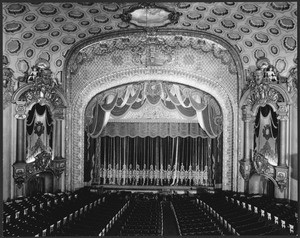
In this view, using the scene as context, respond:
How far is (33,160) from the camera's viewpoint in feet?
45.1

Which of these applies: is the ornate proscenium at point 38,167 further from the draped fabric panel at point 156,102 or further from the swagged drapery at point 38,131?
the draped fabric panel at point 156,102

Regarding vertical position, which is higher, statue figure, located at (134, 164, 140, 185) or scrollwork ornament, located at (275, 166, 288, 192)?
scrollwork ornament, located at (275, 166, 288, 192)

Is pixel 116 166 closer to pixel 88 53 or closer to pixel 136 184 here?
pixel 136 184

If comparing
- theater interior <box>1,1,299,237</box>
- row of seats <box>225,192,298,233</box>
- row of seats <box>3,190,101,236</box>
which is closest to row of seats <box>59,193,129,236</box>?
theater interior <box>1,1,299,237</box>

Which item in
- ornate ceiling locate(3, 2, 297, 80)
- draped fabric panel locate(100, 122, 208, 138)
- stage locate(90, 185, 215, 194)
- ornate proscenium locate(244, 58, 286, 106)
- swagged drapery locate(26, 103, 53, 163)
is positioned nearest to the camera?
ornate ceiling locate(3, 2, 297, 80)

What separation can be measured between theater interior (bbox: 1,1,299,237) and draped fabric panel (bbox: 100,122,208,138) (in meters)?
0.05

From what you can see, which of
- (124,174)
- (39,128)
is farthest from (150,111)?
(39,128)

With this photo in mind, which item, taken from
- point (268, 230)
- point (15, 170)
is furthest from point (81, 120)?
point (268, 230)

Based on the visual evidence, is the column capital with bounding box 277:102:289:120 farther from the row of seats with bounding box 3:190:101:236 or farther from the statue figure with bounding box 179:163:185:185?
the row of seats with bounding box 3:190:101:236

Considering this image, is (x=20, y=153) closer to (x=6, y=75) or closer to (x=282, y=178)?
(x=6, y=75)

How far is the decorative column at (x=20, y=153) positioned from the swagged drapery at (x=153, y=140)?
4007 mm

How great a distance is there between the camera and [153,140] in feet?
63.2

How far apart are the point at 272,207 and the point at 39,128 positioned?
28.0ft

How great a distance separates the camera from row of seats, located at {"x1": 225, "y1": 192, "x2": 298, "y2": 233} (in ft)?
30.7
